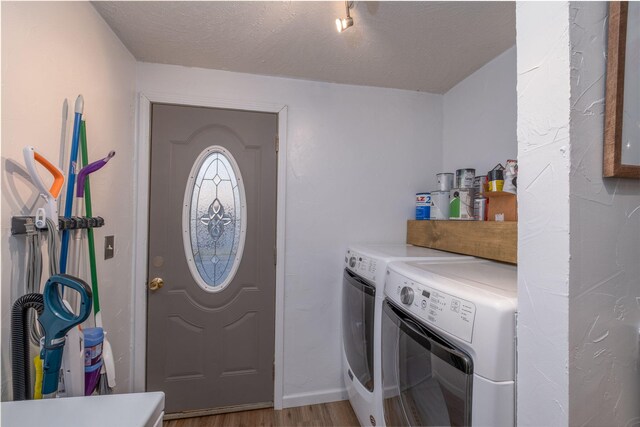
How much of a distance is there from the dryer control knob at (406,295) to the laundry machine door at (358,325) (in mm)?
319

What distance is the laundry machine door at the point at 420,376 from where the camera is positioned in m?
0.82

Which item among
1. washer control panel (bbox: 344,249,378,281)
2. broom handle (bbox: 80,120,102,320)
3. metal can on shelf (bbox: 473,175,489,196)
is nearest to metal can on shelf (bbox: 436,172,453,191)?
metal can on shelf (bbox: 473,175,489,196)

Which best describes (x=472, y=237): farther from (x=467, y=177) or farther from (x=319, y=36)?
(x=319, y=36)

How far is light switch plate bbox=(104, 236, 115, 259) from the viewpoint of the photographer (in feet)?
4.92

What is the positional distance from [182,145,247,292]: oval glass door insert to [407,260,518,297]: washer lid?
3.75 ft

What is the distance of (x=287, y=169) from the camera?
1.94 metres

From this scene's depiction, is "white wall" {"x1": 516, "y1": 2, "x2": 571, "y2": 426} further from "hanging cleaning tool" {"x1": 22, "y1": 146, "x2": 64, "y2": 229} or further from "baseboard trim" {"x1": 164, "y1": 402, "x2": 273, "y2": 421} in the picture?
"baseboard trim" {"x1": 164, "y1": 402, "x2": 273, "y2": 421}

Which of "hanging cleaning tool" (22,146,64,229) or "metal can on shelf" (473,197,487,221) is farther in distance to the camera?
"metal can on shelf" (473,197,487,221)

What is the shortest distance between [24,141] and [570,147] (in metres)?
1.50

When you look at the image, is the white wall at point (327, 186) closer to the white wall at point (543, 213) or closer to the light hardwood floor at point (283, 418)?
the light hardwood floor at point (283, 418)

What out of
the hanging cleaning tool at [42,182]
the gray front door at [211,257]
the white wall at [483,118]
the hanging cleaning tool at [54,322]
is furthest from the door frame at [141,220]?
the white wall at [483,118]

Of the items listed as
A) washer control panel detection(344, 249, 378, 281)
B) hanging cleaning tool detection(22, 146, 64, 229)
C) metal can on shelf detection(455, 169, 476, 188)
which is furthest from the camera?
metal can on shelf detection(455, 169, 476, 188)

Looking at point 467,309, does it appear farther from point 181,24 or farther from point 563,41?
point 181,24

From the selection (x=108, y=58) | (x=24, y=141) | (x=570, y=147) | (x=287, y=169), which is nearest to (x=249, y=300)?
(x=287, y=169)
